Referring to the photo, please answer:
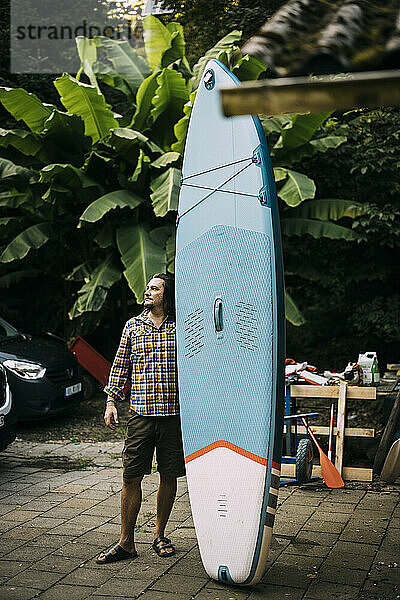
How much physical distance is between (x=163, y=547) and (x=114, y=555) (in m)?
0.34

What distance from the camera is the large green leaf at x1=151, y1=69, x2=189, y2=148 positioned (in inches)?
417

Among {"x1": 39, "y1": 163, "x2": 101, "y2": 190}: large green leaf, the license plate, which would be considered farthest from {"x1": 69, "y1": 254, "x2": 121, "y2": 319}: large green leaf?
{"x1": 39, "y1": 163, "x2": 101, "y2": 190}: large green leaf

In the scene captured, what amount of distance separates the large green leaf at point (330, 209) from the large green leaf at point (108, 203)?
2457 millimetres

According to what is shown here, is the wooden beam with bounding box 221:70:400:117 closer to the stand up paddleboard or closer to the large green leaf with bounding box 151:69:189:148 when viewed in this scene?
the stand up paddleboard

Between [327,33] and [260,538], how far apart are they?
9.69 feet

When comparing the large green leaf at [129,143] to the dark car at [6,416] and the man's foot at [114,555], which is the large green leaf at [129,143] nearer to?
the dark car at [6,416]

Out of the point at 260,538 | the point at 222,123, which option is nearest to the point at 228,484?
the point at 260,538

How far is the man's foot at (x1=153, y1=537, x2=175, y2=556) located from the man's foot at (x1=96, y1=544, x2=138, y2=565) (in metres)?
0.19

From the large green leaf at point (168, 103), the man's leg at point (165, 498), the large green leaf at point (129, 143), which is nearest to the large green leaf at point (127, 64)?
the large green leaf at point (168, 103)

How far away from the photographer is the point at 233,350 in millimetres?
4770

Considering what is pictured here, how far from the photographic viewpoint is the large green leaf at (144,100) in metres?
10.9

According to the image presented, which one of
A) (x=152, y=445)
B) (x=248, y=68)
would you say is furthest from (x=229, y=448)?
(x=248, y=68)

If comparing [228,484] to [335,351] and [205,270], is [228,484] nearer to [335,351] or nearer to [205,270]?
[205,270]

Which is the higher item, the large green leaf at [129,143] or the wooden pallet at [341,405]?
the large green leaf at [129,143]
